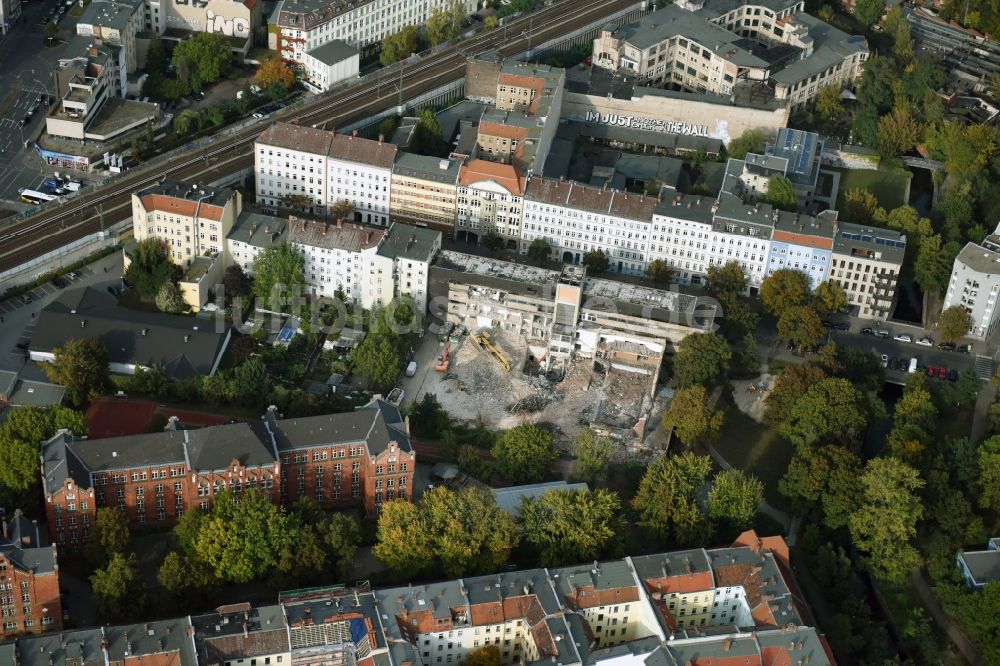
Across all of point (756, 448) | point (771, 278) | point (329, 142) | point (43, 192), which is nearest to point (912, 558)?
point (756, 448)

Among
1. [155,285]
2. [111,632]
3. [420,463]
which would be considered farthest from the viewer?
[155,285]

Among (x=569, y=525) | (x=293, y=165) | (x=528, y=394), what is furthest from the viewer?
(x=293, y=165)

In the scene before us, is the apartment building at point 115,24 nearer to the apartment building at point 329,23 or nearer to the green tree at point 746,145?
the apartment building at point 329,23

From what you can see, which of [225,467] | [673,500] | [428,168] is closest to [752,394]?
[673,500]

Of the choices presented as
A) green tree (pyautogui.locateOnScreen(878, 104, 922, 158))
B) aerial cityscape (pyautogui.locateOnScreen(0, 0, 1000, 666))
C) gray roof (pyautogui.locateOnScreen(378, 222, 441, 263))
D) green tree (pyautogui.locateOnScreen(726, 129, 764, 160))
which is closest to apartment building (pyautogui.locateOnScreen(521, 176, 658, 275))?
aerial cityscape (pyautogui.locateOnScreen(0, 0, 1000, 666))

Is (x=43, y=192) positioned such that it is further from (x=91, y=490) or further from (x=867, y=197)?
(x=867, y=197)

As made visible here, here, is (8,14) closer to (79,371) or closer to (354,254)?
(354,254)

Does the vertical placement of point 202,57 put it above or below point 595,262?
above
